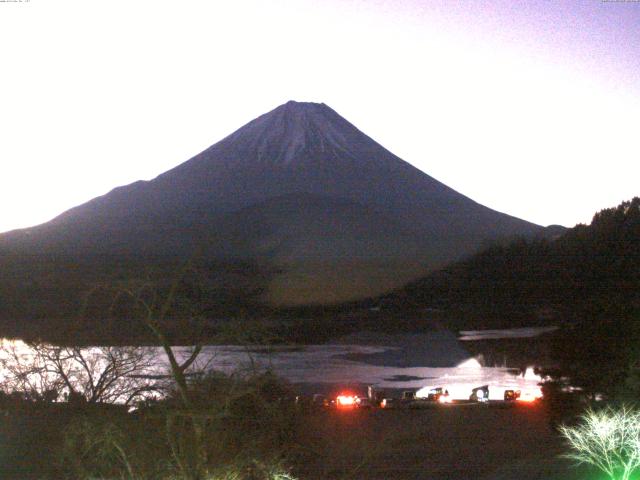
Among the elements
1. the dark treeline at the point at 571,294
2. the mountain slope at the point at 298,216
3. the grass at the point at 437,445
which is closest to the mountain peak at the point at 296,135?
the mountain slope at the point at 298,216

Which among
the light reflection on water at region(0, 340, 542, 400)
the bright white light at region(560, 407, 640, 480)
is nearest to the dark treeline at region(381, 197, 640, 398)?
the bright white light at region(560, 407, 640, 480)

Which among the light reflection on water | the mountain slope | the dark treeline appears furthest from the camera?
the mountain slope

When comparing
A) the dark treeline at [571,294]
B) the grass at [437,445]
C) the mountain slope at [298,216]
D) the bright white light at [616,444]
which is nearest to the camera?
the bright white light at [616,444]

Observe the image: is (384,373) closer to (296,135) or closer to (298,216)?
(298,216)

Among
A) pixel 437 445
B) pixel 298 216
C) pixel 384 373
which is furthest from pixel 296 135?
pixel 437 445

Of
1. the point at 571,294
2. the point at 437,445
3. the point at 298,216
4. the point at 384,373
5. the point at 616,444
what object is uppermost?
the point at 298,216

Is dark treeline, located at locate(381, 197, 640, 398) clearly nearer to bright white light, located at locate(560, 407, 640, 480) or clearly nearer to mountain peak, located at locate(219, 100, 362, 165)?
bright white light, located at locate(560, 407, 640, 480)

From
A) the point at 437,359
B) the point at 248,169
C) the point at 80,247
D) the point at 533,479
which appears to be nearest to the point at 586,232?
the point at 437,359

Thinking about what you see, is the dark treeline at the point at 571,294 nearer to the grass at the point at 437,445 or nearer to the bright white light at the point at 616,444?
the bright white light at the point at 616,444
